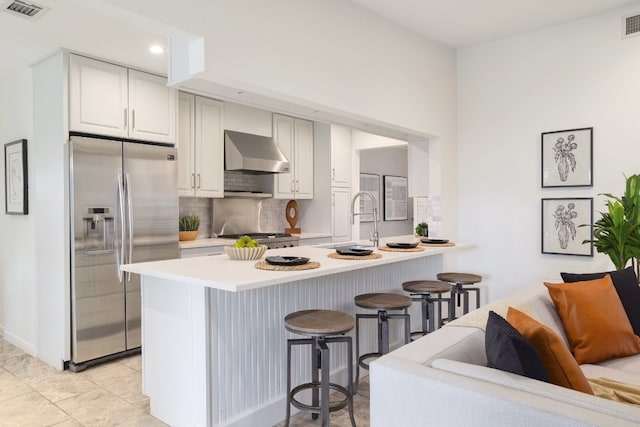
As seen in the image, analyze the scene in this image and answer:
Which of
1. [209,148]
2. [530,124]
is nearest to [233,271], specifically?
[209,148]

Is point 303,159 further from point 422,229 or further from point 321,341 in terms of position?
point 321,341

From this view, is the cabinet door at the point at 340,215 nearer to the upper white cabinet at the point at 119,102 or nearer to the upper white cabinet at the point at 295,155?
the upper white cabinet at the point at 295,155

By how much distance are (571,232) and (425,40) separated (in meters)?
2.20

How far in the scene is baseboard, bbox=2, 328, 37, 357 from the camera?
3.88 m

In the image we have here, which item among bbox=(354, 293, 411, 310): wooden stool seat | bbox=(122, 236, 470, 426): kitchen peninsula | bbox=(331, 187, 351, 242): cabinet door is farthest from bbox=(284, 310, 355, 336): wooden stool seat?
bbox=(331, 187, 351, 242): cabinet door

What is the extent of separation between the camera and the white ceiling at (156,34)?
9.61 ft

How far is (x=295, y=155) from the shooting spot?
5.71m

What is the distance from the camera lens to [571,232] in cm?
390

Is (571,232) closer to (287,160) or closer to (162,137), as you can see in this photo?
(287,160)

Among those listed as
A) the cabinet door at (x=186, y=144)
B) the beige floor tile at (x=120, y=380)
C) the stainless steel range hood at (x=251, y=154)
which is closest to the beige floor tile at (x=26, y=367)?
the beige floor tile at (x=120, y=380)

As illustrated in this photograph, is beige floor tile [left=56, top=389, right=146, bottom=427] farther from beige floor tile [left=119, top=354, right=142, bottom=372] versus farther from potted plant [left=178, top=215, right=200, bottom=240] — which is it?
potted plant [left=178, top=215, right=200, bottom=240]

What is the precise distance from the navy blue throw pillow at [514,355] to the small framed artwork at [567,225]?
287cm

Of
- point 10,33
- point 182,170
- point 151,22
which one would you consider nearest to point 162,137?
point 182,170

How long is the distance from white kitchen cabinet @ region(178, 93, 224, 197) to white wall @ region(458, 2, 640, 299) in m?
2.56
